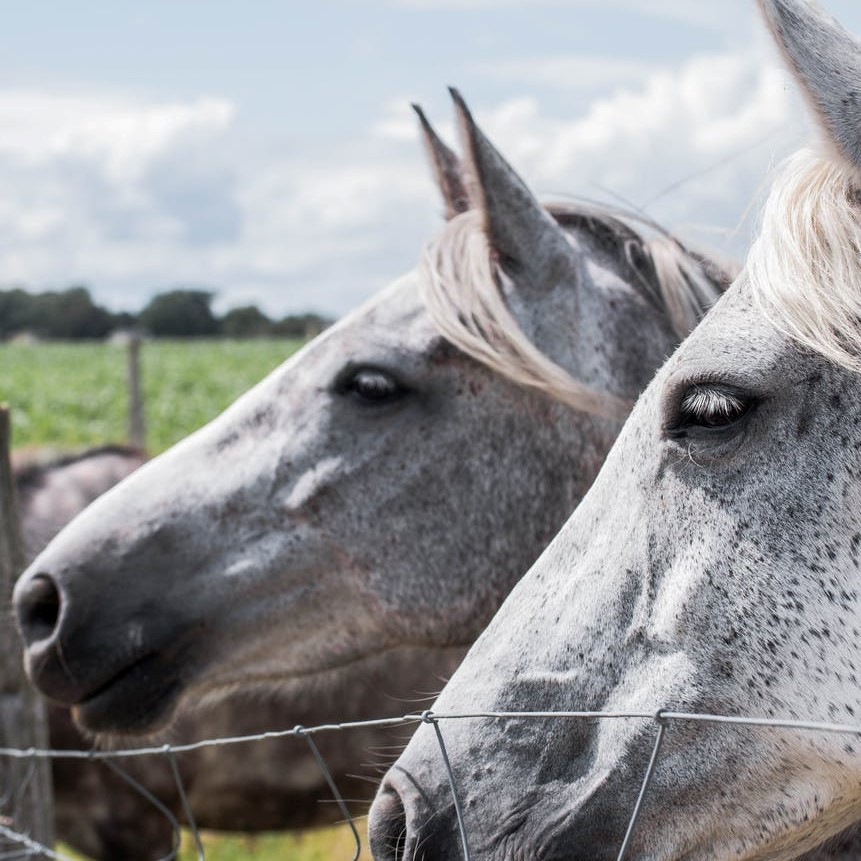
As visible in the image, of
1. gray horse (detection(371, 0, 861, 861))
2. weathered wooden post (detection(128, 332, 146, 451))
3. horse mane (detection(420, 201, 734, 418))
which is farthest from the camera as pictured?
weathered wooden post (detection(128, 332, 146, 451))

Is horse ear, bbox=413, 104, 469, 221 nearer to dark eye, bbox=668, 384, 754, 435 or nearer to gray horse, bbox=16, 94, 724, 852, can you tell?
gray horse, bbox=16, 94, 724, 852

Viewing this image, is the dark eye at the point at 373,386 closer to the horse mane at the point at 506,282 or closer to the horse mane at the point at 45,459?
the horse mane at the point at 506,282

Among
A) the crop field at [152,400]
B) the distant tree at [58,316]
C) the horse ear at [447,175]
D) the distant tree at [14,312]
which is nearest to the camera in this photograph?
the horse ear at [447,175]

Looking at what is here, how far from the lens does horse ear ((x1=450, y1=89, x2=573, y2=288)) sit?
2646 millimetres

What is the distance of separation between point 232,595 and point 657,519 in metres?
1.41

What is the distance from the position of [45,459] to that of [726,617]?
14.7 feet

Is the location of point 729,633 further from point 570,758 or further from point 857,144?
point 857,144

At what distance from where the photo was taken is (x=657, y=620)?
1598 millimetres

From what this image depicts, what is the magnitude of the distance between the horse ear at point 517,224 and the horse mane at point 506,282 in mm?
63

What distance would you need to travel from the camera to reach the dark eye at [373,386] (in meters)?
2.76

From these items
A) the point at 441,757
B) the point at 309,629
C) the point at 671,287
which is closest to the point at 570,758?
the point at 441,757

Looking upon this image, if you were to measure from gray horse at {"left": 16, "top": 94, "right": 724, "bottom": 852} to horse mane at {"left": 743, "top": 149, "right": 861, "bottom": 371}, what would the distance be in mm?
939

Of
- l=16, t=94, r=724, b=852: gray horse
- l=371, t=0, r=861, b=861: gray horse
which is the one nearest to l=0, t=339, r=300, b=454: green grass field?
l=16, t=94, r=724, b=852: gray horse

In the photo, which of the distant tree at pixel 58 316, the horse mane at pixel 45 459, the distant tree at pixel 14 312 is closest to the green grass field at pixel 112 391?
the horse mane at pixel 45 459
